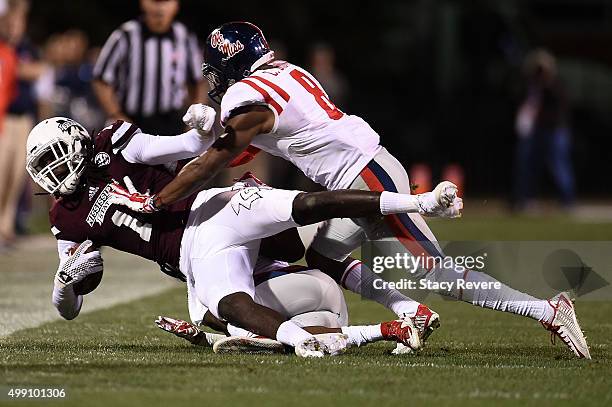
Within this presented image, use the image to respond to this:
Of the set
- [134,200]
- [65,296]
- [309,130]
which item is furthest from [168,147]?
[65,296]

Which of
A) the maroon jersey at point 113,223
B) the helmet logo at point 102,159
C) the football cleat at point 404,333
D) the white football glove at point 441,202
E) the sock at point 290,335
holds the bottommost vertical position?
the sock at point 290,335

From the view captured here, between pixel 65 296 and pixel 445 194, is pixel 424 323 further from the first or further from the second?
pixel 65 296

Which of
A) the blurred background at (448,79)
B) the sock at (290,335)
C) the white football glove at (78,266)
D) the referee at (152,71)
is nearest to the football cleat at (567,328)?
the sock at (290,335)

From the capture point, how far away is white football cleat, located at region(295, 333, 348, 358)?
4742mm

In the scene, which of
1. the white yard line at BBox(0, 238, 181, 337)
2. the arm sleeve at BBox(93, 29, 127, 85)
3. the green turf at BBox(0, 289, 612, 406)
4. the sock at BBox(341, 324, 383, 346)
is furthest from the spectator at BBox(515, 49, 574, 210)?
the sock at BBox(341, 324, 383, 346)

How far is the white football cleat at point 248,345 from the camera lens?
482 centimetres

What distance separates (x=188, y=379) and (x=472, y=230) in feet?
26.3

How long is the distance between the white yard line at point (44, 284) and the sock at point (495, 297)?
1936 mm

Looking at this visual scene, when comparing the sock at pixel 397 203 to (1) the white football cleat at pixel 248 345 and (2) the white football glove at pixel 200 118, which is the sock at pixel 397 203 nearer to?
(1) the white football cleat at pixel 248 345

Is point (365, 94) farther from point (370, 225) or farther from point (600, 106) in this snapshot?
point (370, 225)

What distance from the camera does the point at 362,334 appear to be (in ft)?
16.3

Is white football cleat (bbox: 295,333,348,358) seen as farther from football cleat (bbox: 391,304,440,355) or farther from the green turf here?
football cleat (bbox: 391,304,440,355)

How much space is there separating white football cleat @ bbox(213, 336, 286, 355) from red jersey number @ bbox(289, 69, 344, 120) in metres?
1.01

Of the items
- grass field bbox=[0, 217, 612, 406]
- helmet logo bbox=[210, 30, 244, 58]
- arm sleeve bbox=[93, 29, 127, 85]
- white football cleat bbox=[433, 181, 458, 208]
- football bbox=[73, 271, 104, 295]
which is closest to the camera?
grass field bbox=[0, 217, 612, 406]
